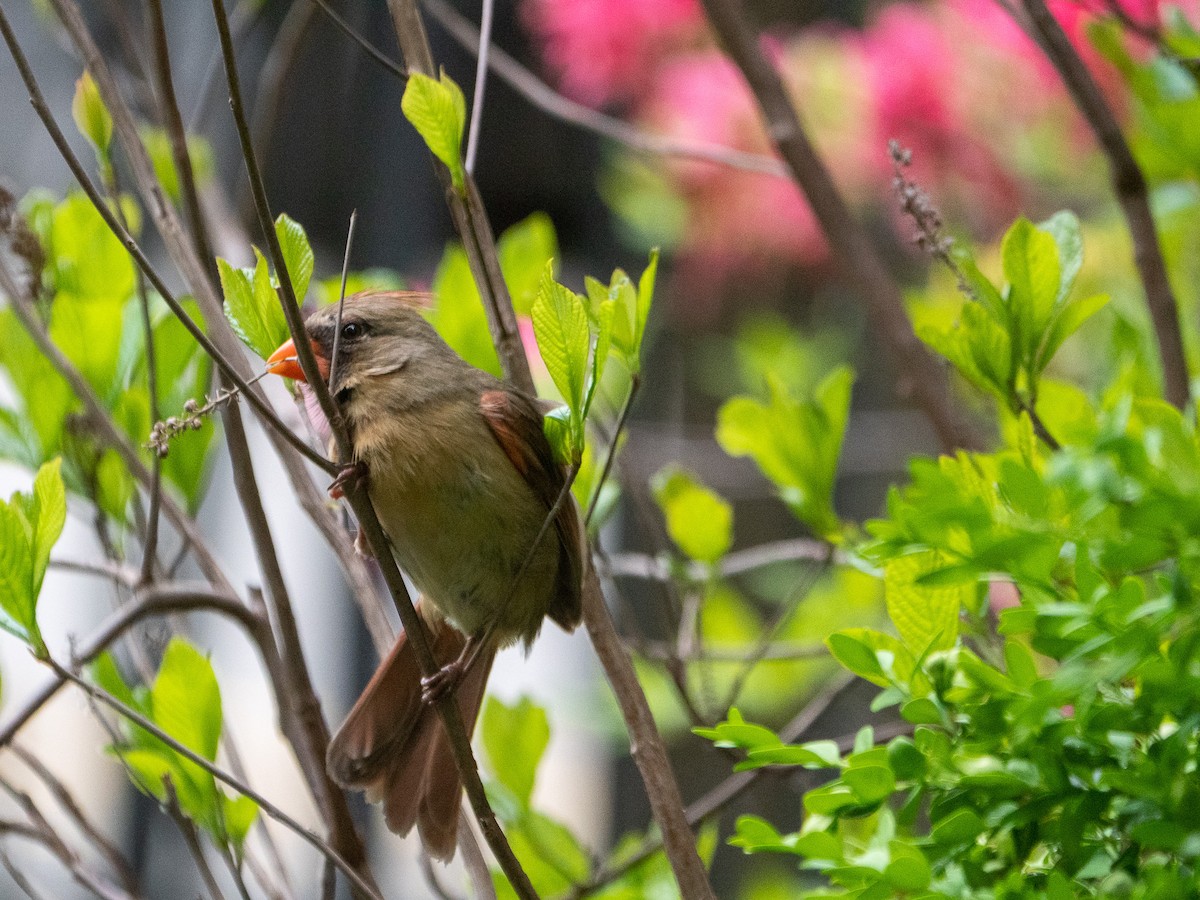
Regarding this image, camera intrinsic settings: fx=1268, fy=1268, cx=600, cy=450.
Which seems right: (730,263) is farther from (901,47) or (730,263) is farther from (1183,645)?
(1183,645)

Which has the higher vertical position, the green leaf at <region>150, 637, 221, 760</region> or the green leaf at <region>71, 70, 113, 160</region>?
the green leaf at <region>71, 70, 113, 160</region>

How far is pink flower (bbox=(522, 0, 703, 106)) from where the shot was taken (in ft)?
9.05

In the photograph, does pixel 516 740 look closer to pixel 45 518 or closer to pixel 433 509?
pixel 433 509

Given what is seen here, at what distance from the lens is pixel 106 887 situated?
1302mm

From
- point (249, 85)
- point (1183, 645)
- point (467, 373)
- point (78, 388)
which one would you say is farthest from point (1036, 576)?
point (249, 85)

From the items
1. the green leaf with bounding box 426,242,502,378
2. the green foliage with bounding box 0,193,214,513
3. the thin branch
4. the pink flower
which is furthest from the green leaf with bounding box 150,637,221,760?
the pink flower

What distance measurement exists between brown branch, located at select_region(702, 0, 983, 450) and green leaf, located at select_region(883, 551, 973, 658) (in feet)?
2.34

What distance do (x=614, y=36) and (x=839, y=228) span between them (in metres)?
1.28

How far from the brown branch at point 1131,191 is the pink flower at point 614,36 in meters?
1.38

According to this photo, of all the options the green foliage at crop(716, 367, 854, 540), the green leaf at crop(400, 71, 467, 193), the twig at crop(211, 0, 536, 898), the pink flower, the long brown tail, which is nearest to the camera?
the twig at crop(211, 0, 536, 898)

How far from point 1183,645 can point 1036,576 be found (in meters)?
0.10

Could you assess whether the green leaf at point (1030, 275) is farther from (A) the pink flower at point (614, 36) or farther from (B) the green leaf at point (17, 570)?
(A) the pink flower at point (614, 36)

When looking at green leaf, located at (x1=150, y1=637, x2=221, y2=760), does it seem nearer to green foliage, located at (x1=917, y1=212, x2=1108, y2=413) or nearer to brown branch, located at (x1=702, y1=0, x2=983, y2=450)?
green foliage, located at (x1=917, y1=212, x2=1108, y2=413)

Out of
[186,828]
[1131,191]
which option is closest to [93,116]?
[186,828]
